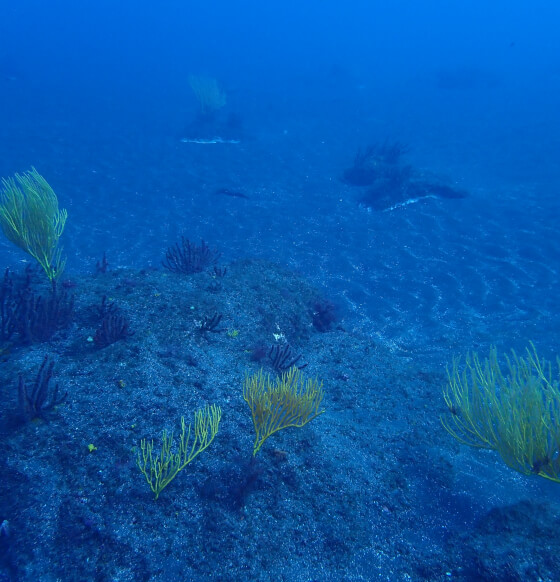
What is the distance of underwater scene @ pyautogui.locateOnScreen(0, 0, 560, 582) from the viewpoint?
137 inches

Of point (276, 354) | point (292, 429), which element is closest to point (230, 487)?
point (292, 429)

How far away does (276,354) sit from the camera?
5820 mm

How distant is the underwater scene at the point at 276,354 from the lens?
11.5ft

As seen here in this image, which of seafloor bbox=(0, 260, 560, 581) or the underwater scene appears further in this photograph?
the underwater scene

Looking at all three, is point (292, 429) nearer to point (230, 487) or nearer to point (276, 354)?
point (230, 487)

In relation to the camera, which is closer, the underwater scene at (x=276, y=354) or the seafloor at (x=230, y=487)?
the seafloor at (x=230, y=487)

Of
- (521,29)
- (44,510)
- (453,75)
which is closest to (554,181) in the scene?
(44,510)

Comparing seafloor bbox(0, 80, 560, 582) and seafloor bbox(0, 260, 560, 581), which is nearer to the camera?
seafloor bbox(0, 260, 560, 581)

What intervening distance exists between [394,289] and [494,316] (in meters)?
2.39

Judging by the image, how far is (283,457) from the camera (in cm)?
425

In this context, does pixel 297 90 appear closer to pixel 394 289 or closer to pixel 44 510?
pixel 394 289

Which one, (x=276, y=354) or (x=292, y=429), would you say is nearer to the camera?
(x=292, y=429)

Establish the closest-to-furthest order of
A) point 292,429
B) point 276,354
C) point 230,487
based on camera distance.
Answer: point 230,487 → point 292,429 → point 276,354

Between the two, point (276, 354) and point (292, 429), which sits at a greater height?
point (276, 354)
